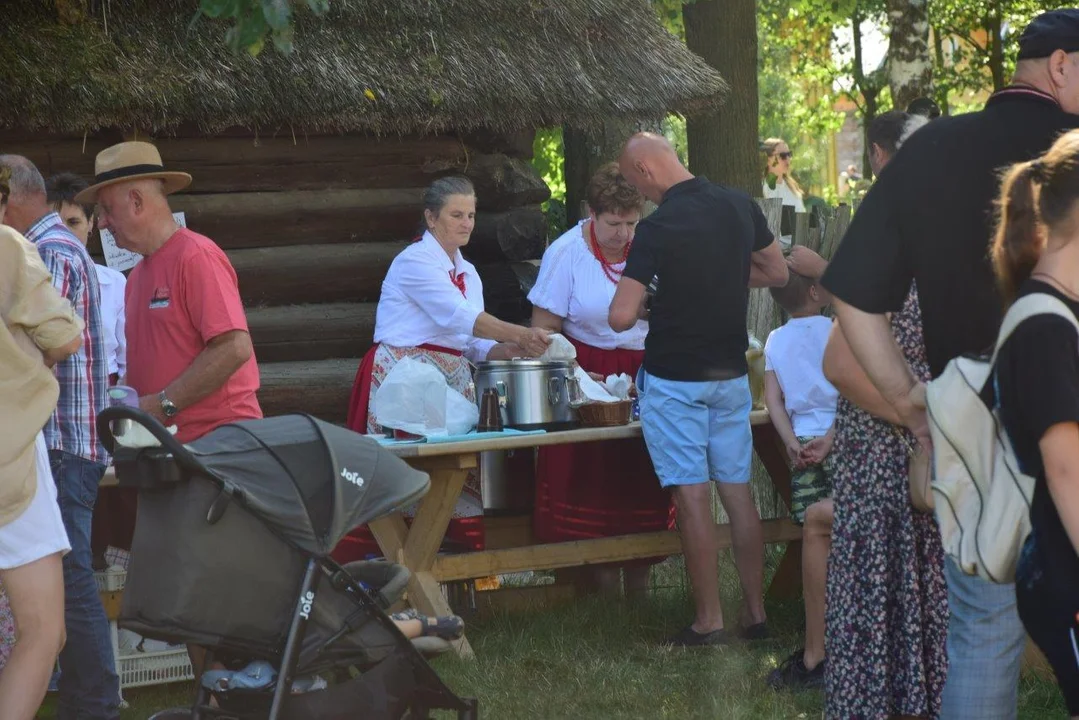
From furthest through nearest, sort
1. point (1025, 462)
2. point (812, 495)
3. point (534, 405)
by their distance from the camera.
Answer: point (534, 405)
point (812, 495)
point (1025, 462)

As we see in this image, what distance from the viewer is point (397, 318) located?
7039mm

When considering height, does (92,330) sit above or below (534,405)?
above

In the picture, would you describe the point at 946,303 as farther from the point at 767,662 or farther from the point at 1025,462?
the point at 767,662

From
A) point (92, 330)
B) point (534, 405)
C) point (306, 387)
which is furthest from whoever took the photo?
point (306, 387)

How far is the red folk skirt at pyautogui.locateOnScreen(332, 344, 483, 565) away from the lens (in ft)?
23.4

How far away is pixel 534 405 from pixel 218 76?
2.51 meters

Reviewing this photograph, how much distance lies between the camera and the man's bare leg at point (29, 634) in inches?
168

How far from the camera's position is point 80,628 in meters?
4.97

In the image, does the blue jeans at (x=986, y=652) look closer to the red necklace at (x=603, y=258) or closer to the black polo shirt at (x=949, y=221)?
the black polo shirt at (x=949, y=221)

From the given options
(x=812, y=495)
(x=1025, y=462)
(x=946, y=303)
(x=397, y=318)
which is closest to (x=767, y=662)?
(x=812, y=495)

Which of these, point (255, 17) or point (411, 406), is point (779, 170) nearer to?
point (411, 406)

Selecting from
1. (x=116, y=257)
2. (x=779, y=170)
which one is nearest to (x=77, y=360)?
(x=116, y=257)

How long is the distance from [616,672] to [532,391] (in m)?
1.23

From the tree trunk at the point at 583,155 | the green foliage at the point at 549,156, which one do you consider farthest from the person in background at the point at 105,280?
the green foliage at the point at 549,156
